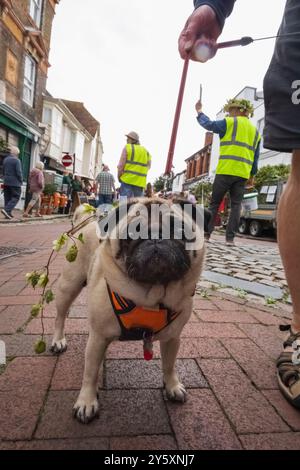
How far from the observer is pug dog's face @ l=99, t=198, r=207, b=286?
151cm

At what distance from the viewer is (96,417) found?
153cm

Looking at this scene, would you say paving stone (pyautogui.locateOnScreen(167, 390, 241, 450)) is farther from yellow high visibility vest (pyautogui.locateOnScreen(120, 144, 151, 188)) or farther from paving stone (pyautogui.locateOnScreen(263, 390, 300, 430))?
yellow high visibility vest (pyautogui.locateOnScreen(120, 144, 151, 188))

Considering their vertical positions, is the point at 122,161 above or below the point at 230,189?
above

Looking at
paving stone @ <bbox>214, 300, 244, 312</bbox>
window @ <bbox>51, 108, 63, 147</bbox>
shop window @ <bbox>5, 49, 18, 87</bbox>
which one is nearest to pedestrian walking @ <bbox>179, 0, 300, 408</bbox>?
paving stone @ <bbox>214, 300, 244, 312</bbox>

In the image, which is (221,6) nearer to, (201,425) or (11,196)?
(201,425)

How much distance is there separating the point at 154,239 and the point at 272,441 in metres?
1.02

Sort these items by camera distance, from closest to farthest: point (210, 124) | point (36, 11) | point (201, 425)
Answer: point (201, 425) → point (210, 124) → point (36, 11)

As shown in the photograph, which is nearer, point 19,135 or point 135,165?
point 135,165

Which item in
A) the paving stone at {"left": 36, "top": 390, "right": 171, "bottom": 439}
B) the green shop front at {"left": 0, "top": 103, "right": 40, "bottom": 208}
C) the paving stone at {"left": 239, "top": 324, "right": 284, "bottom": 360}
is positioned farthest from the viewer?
the green shop front at {"left": 0, "top": 103, "right": 40, "bottom": 208}

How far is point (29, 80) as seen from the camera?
17172 mm

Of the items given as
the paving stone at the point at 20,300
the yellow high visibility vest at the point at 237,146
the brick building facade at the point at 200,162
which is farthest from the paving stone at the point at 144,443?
the brick building facade at the point at 200,162

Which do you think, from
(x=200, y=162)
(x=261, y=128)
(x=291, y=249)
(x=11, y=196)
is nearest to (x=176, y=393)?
(x=291, y=249)

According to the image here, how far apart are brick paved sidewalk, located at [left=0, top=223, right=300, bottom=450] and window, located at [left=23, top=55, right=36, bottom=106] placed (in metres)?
17.1
